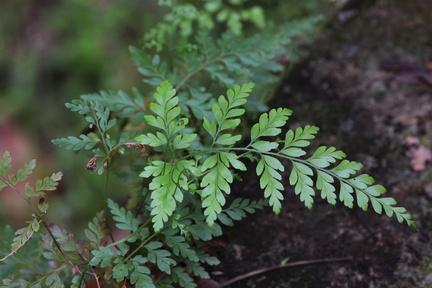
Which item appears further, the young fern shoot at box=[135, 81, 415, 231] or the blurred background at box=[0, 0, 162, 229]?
the blurred background at box=[0, 0, 162, 229]

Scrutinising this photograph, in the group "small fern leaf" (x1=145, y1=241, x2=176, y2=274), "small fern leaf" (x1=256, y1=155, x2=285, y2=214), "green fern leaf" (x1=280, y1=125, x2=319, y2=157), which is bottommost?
"small fern leaf" (x1=145, y1=241, x2=176, y2=274)

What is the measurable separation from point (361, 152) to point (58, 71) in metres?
3.72

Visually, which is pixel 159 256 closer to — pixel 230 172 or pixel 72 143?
pixel 230 172

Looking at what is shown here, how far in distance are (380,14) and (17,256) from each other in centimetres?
259

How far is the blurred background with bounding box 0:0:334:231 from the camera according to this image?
14.9 ft

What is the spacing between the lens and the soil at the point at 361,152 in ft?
5.82

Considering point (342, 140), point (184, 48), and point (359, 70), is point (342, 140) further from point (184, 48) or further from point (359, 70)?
point (184, 48)

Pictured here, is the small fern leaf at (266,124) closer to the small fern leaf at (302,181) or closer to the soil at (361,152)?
the small fern leaf at (302,181)

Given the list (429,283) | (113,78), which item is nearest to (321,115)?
(429,283)

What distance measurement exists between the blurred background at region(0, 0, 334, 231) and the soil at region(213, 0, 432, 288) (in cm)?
241

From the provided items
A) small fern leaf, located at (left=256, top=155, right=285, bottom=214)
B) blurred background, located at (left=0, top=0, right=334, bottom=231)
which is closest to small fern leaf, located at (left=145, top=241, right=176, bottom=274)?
small fern leaf, located at (left=256, top=155, right=285, bottom=214)

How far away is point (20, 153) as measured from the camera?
4.67 meters

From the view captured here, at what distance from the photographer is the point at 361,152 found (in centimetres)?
216

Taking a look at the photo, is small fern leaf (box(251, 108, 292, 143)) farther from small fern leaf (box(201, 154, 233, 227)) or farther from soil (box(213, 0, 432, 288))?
soil (box(213, 0, 432, 288))
